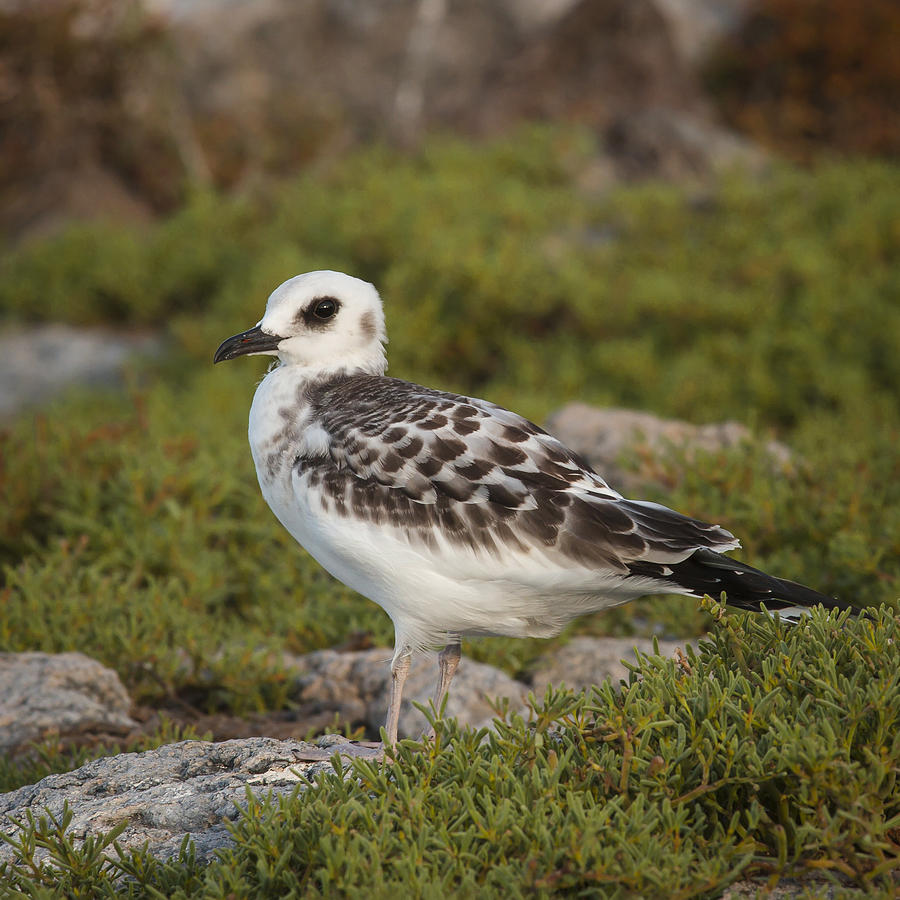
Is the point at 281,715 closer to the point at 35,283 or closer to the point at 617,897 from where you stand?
the point at 617,897

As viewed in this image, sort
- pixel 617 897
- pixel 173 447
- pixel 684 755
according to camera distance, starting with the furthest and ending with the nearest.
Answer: pixel 173 447
pixel 684 755
pixel 617 897

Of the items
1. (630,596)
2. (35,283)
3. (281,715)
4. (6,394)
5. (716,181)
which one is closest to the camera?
(630,596)

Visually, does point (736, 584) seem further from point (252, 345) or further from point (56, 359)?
point (56, 359)

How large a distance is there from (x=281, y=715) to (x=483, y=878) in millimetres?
2493

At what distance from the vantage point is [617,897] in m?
2.73

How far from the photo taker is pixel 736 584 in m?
3.88

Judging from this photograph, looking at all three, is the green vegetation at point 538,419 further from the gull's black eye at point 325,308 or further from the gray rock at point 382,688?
the gull's black eye at point 325,308

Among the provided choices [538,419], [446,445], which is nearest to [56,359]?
[538,419]

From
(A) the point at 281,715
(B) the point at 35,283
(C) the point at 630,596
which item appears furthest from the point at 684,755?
(B) the point at 35,283

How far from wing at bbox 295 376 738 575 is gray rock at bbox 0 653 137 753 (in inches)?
65.9

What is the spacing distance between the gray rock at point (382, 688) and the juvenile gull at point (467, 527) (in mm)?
767

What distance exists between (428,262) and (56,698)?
247 inches

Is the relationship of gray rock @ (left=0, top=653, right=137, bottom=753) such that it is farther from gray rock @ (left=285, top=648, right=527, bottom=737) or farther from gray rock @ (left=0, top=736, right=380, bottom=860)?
gray rock @ (left=0, top=736, right=380, bottom=860)

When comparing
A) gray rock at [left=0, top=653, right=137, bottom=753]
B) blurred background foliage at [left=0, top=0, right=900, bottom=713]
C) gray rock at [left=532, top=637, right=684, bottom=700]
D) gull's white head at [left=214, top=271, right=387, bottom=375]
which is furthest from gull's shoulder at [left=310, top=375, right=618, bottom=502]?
gray rock at [left=0, top=653, right=137, bottom=753]
